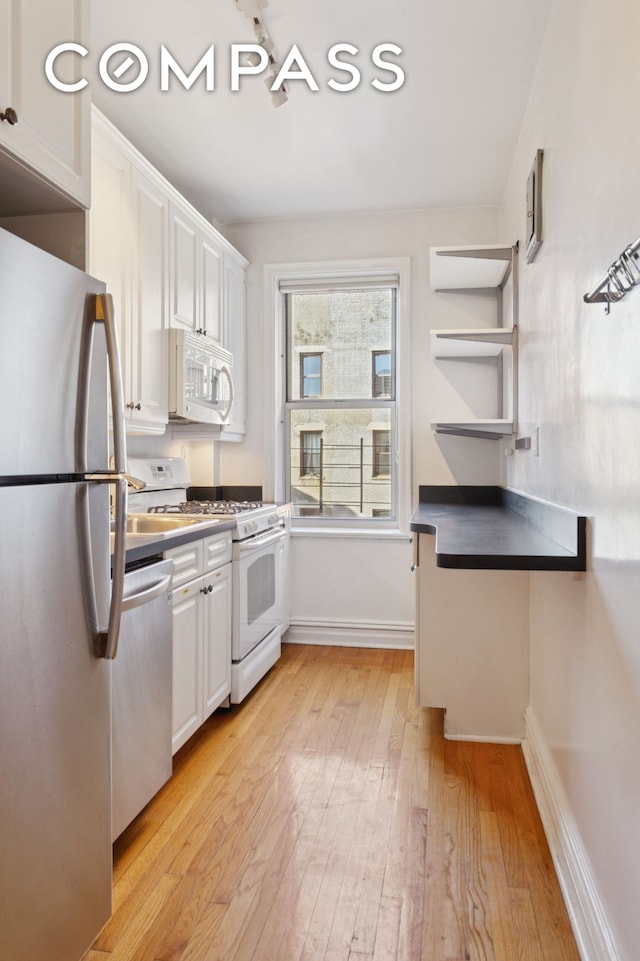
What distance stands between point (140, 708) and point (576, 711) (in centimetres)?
123

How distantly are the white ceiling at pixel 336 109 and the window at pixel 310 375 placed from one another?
88 cm

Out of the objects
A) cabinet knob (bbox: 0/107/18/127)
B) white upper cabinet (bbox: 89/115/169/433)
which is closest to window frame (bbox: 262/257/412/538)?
white upper cabinet (bbox: 89/115/169/433)

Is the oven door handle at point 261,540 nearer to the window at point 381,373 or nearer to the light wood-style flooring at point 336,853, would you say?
the light wood-style flooring at point 336,853

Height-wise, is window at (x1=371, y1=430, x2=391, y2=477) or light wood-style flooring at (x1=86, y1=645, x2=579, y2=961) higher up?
window at (x1=371, y1=430, x2=391, y2=477)

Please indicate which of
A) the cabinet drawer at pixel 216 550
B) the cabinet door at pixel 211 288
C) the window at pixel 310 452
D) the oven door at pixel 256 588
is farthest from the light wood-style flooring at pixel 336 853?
the cabinet door at pixel 211 288

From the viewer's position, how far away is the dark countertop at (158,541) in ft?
6.25

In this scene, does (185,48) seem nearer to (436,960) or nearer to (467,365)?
(467,365)

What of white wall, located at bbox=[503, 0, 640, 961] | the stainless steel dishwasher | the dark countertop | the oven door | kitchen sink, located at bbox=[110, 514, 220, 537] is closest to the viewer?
white wall, located at bbox=[503, 0, 640, 961]

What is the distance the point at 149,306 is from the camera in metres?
2.71

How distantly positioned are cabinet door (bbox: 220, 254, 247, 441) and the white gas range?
0.41 metres

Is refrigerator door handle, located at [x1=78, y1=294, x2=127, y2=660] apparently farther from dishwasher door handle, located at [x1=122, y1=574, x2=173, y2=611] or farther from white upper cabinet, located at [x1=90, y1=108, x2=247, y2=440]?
white upper cabinet, located at [x1=90, y1=108, x2=247, y2=440]

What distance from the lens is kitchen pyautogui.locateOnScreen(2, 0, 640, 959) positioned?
4.25ft

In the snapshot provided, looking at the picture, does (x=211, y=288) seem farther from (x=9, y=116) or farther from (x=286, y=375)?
(x=9, y=116)

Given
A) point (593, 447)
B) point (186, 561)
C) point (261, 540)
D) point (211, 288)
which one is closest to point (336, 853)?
point (186, 561)
